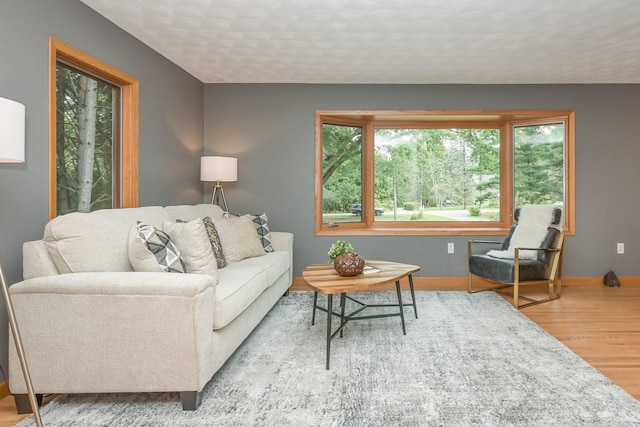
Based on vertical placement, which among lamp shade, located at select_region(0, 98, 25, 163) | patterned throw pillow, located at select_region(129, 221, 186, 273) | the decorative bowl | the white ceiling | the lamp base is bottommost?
the decorative bowl

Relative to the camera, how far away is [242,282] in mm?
2549

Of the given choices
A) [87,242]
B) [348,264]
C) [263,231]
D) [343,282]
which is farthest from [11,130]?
[263,231]

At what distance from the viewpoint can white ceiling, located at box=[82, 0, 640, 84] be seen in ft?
9.18

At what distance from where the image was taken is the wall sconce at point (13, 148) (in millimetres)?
1477

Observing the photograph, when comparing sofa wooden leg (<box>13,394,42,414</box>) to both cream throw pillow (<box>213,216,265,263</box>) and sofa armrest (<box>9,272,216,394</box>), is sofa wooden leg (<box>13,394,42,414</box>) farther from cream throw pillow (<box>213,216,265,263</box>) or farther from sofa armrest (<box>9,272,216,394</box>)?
cream throw pillow (<box>213,216,265,263</box>)

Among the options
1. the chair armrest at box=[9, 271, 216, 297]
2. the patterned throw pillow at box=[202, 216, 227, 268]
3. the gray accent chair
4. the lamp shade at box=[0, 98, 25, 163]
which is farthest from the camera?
the gray accent chair

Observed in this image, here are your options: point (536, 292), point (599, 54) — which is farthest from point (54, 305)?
point (599, 54)

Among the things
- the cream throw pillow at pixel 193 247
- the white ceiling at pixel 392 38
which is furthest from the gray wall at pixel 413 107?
the cream throw pillow at pixel 193 247

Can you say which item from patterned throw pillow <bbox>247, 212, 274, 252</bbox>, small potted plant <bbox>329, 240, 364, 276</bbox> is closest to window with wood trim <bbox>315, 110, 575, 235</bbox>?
patterned throw pillow <bbox>247, 212, 274, 252</bbox>

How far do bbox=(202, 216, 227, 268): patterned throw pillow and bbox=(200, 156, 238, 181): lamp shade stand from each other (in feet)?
3.61

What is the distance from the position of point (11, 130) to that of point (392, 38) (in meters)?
2.83

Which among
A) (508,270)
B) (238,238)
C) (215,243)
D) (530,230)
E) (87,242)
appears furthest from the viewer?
(530,230)

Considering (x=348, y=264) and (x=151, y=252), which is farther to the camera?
(x=348, y=264)

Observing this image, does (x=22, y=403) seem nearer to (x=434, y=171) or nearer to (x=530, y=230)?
(x=530, y=230)
